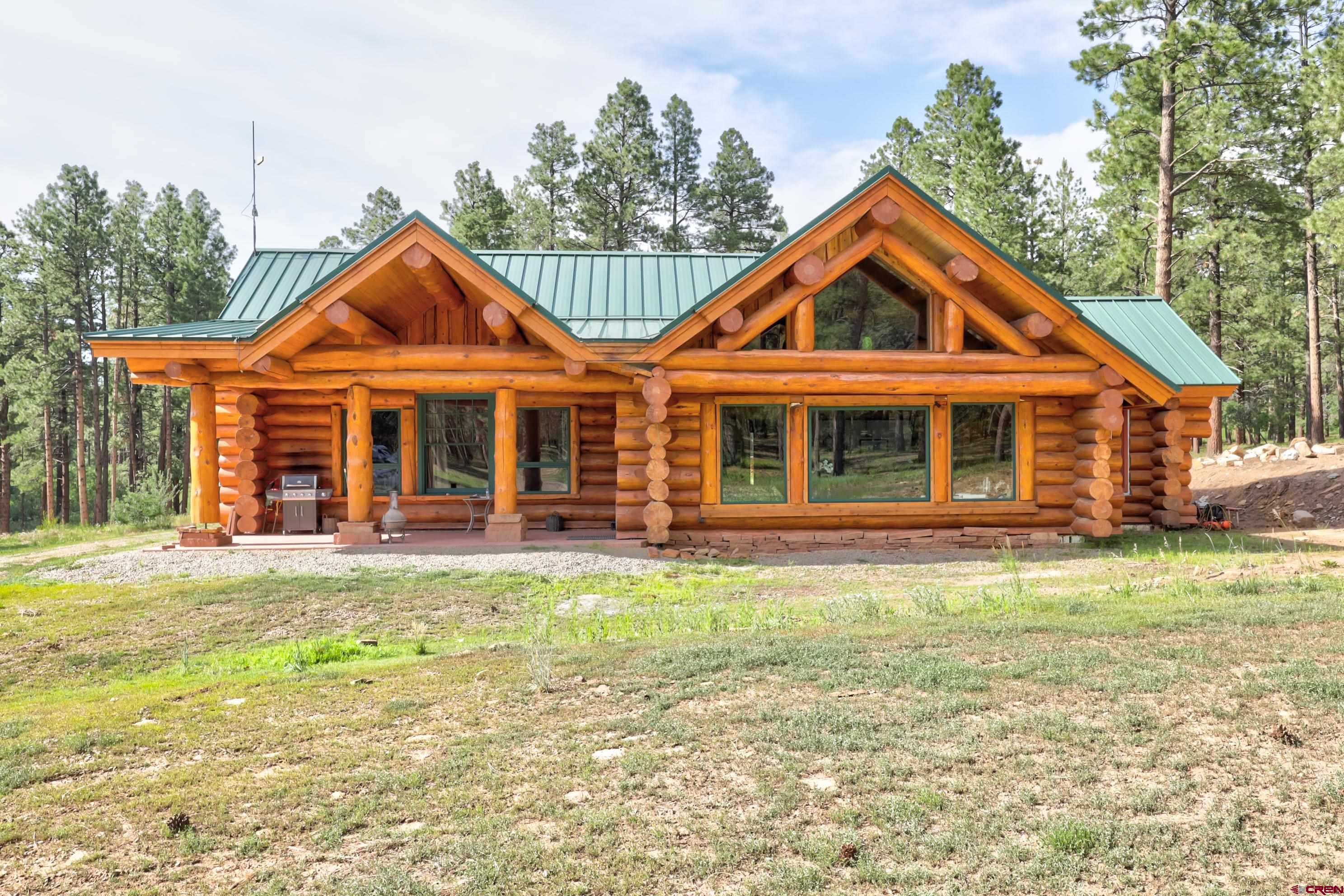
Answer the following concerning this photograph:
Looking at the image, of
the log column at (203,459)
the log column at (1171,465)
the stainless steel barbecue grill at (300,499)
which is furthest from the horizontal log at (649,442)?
the log column at (1171,465)

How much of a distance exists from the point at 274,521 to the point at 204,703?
9.99m

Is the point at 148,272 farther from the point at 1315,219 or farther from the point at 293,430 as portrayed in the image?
the point at 1315,219

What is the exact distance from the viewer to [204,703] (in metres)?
5.54

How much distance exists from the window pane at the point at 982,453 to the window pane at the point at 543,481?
7.02m

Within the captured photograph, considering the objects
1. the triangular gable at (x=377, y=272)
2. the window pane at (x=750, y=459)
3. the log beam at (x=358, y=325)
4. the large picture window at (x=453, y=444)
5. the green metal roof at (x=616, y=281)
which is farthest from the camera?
the green metal roof at (x=616, y=281)

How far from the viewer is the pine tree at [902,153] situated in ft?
105

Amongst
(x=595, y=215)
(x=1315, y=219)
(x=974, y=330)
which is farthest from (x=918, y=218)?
(x=595, y=215)

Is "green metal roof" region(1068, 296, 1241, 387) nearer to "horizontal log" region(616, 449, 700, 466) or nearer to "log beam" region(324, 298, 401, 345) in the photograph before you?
"horizontal log" region(616, 449, 700, 466)

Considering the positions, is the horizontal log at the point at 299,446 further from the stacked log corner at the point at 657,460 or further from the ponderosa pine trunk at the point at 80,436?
the ponderosa pine trunk at the point at 80,436

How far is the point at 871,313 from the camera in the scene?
44.2 ft

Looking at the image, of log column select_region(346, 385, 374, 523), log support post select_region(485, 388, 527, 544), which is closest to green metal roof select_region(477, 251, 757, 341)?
log support post select_region(485, 388, 527, 544)

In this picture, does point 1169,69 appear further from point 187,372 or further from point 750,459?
point 187,372

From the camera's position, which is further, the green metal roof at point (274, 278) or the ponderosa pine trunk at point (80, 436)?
the ponderosa pine trunk at point (80, 436)

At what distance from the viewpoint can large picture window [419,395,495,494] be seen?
49.2 feet
